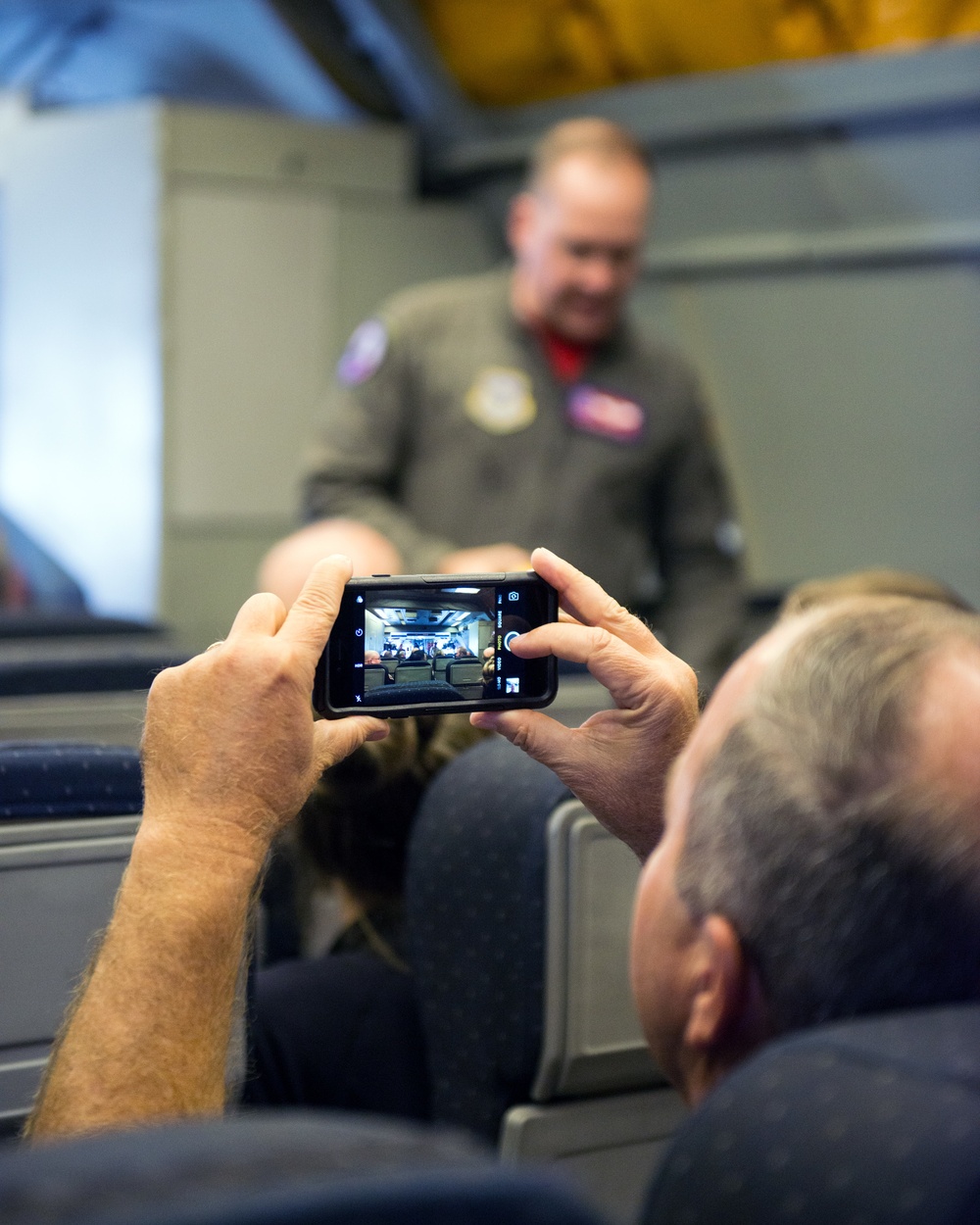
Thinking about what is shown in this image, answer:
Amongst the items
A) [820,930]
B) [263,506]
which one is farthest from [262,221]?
[820,930]

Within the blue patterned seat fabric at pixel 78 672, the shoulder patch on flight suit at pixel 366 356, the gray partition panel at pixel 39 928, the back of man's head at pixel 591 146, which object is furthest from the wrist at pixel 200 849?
the back of man's head at pixel 591 146

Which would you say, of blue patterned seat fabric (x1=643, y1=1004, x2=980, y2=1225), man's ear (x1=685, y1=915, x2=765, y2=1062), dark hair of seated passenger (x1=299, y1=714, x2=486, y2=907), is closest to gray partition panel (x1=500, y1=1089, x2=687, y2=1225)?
dark hair of seated passenger (x1=299, y1=714, x2=486, y2=907)

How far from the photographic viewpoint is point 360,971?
151 centimetres

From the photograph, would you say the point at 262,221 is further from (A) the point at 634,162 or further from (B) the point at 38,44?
(A) the point at 634,162

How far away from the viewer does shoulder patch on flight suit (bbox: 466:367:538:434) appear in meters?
3.10

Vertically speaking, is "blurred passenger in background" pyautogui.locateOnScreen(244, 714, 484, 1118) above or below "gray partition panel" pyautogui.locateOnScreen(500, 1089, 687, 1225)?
above

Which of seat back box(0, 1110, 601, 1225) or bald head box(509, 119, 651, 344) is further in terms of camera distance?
bald head box(509, 119, 651, 344)

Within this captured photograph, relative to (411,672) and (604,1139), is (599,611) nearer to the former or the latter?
(411,672)

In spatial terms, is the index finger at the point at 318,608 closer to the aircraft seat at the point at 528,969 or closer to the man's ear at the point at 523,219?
the aircraft seat at the point at 528,969

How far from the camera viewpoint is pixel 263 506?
455 cm

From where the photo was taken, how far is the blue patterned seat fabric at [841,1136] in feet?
1.95

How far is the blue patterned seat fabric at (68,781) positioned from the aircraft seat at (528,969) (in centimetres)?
29

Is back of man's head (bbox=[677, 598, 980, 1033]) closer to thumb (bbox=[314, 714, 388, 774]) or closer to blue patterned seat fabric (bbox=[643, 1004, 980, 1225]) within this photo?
blue patterned seat fabric (bbox=[643, 1004, 980, 1225])

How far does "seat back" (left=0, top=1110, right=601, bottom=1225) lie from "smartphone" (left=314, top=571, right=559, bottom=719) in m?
0.56
